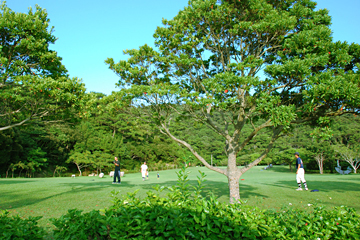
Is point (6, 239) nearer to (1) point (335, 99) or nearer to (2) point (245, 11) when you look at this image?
(1) point (335, 99)

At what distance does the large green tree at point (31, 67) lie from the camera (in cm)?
751

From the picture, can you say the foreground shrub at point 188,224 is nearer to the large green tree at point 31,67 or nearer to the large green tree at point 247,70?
the large green tree at point 247,70

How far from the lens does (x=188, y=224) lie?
2.48 metres

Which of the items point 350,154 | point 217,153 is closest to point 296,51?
point 350,154

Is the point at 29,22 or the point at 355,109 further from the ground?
the point at 29,22

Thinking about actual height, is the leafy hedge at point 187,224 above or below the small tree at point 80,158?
below

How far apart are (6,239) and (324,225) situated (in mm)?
3566

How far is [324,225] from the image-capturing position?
2.73 meters

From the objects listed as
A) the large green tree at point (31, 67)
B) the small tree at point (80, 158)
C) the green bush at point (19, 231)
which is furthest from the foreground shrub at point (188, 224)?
the small tree at point (80, 158)

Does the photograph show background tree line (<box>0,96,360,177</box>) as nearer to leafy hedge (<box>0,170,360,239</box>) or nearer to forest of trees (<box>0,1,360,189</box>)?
forest of trees (<box>0,1,360,189</box>)

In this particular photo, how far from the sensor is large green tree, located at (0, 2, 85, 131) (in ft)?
24.6

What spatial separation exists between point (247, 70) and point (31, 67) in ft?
26.7

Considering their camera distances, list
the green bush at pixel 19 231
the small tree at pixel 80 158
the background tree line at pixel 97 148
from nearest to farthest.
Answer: the green bush at pixel 19 231 → the background tree line at pixel 97 148 → the small tree at pixel 80 158

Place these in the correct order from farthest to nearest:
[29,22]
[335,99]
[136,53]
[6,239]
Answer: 1. [136,53]
2. [29,22]
3. [335,99]
4. [6,239]
